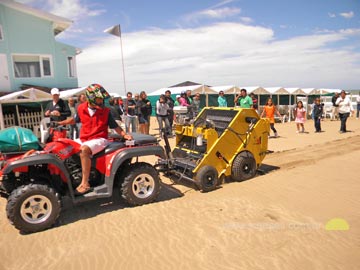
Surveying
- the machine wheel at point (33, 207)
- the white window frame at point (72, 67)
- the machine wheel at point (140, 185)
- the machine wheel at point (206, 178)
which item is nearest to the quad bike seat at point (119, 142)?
the machine wheel at point (140, 185)

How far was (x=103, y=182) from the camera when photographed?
4.59 metres

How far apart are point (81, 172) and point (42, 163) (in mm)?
684

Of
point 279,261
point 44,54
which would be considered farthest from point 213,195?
point 44,54

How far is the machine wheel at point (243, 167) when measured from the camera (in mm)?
5754

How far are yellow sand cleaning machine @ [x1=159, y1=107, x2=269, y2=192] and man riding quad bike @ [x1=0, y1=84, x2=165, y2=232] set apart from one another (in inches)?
37.9

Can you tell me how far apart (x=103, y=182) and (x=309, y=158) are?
5.73m

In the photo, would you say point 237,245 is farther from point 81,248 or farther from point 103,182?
point 103,182

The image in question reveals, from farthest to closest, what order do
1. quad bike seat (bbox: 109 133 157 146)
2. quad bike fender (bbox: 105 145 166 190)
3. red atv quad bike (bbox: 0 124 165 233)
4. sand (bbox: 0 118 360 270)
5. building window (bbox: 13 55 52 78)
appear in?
building window (bbox: 13 55 52 78)
quad bike seat (bbox: 109 133 157 146)
quad bike fender (bbox: 105 145 166 190)
red atv quad bike (bbox: 0 124 165 233)
sand (bbox: 0 118 360 270)

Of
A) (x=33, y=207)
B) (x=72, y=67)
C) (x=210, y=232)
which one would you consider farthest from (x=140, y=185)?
(x=72, y=67)

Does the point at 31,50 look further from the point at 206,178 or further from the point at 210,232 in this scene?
the point at 210,232

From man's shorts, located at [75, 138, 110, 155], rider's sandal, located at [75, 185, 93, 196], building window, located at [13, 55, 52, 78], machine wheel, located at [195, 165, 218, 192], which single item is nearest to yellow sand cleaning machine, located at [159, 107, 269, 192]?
machine wheel, located at [195, 165, 218, 192]

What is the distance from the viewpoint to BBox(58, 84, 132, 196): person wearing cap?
4188 mm

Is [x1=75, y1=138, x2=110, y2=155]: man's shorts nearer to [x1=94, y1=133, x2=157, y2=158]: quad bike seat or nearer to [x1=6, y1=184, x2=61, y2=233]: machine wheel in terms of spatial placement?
[x1=94, y1=133, x2=157, y2=158]: quad bike seat

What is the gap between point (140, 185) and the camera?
471cm
